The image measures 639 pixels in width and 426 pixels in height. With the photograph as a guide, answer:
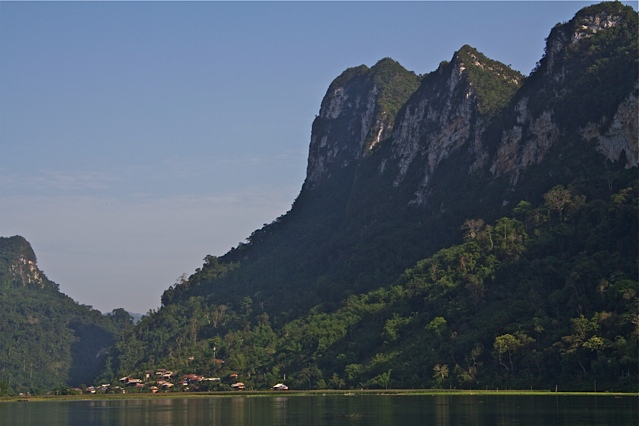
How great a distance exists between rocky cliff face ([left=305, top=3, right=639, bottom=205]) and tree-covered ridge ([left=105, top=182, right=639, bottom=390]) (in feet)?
34.6

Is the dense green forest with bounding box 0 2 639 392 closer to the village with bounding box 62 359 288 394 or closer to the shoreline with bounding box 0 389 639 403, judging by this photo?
the village with bounding box 62 359 288 394

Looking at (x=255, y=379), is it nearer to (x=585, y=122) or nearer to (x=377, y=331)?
(x=377, y=331)

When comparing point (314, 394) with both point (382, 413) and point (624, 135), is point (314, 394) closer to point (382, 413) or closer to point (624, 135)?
point (382, 413)

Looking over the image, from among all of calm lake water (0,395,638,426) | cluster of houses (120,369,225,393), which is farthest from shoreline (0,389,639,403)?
cluster of houses (120,369,225,393)

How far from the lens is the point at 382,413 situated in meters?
77.4

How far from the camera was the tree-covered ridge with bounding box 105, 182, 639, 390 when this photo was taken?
327 feet

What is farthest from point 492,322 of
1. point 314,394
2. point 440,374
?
point 314,394

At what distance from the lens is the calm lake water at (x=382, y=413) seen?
66.8 m

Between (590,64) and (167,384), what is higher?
(590,64)

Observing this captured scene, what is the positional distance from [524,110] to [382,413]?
8014cm

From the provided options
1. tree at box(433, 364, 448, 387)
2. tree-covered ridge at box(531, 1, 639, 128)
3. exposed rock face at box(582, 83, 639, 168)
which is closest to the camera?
tree at box(433, 364, 448, 387)

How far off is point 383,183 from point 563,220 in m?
62.7

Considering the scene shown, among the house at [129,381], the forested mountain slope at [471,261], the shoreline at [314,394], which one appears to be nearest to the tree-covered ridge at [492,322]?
the forested mountain slope at [471,261]

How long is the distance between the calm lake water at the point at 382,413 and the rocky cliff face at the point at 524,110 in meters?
47.5
